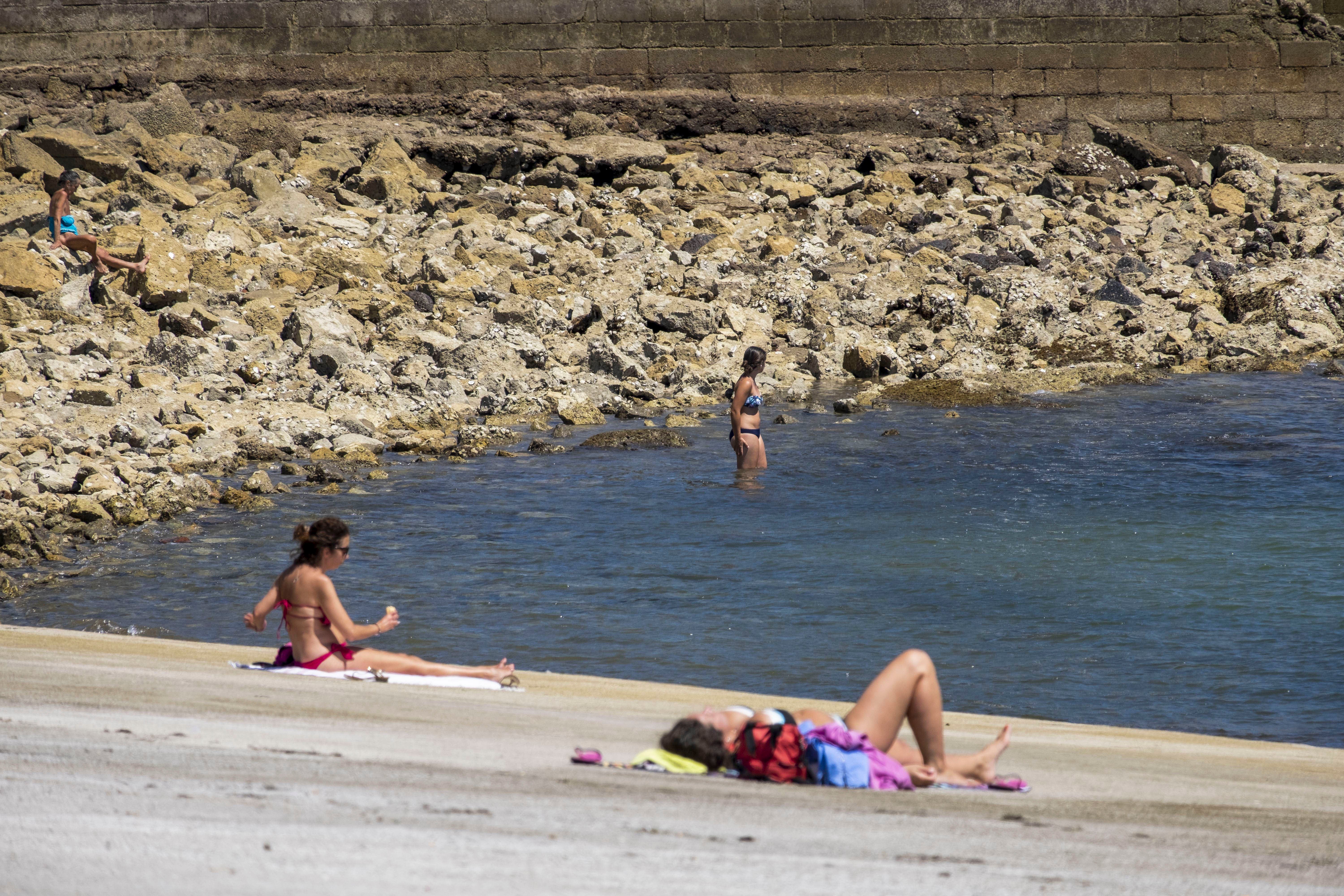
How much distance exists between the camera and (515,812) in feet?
12.0

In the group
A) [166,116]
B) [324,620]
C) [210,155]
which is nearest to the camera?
[324,620]

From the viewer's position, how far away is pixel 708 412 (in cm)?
1329

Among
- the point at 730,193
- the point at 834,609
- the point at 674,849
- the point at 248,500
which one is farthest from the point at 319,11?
the point at 674,849

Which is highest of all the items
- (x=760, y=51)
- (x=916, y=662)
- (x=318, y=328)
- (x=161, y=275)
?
(x=760, y=51)

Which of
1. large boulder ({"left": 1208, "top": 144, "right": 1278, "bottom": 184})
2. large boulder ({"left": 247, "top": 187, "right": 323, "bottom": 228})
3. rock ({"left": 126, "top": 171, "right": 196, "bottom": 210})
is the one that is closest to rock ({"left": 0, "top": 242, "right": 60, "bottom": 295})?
rock ({"left": 126, "top": 171, "right": 196, "bottom": 210})

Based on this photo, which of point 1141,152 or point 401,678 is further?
point 1141,152

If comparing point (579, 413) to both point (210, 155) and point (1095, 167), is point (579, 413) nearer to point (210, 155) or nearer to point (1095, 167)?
point (210, 155)

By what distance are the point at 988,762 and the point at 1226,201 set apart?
54.2 feet

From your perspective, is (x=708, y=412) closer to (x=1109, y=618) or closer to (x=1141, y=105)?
(x=1109, y=618)

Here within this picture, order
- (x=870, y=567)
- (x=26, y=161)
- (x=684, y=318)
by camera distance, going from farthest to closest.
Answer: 1. (x=26, y=161)
2. (x=684, y=318)
3. (x=870, y=567)

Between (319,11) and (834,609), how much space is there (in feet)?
48.9

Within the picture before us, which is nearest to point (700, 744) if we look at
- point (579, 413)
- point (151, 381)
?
point (579, 413)

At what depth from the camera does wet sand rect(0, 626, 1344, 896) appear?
10.6 feet

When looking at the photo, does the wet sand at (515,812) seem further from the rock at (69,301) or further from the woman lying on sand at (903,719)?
the rock at (69,301)
